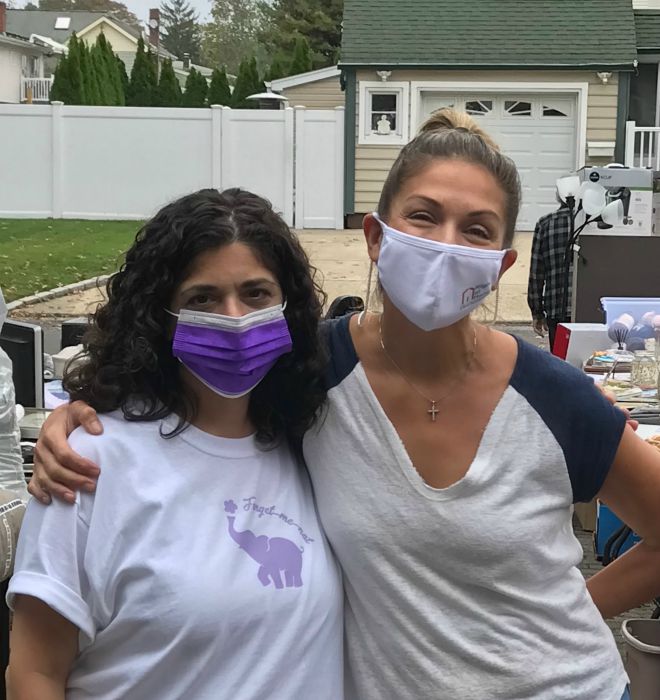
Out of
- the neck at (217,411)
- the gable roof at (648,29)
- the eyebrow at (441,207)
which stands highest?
the gable roof at (648,29)

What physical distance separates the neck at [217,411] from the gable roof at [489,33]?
17712 mm

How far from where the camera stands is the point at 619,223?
7301 millimetres

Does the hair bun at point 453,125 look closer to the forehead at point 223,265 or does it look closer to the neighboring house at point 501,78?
the forehead at point 223,265

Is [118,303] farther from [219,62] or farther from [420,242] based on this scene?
[219,62]

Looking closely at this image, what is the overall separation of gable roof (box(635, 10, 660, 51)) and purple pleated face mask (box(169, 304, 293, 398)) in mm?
19151

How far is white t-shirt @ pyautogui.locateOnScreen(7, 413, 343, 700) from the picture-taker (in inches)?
60.5

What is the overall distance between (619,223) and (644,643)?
4523 mm

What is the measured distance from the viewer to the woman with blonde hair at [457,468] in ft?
5.46

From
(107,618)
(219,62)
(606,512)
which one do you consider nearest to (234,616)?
(107,618)

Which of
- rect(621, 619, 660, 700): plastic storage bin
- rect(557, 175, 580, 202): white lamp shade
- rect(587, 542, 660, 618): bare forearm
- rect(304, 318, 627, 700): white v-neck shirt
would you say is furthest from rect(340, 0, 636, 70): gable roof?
rect(304, 318, 627, 700): white v-neck shirt

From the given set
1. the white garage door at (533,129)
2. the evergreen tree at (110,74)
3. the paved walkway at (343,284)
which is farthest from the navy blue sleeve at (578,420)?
the evergreen tree at (110,74)

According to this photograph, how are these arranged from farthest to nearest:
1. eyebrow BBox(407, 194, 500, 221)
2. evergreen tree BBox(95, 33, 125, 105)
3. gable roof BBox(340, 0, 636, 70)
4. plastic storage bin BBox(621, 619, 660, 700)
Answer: evergreen tree BBox(95, 33, 125, 105)
gable roof BBox(340, 0, 636, 70)
plastic storage bin BBox(621, 619, 660, 700)
eyebrow BBox(407, 194, 500, 221)

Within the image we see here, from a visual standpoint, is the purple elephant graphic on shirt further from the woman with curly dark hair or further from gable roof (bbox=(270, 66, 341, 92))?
gable roof (bbox=(270, 66, 341, 92))

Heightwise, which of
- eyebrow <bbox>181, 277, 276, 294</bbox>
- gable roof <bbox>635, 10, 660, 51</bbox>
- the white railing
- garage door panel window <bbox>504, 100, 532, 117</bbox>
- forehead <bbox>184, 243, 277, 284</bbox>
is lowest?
eyebrow <bbox>181, 277, 276, 294</bbox>
